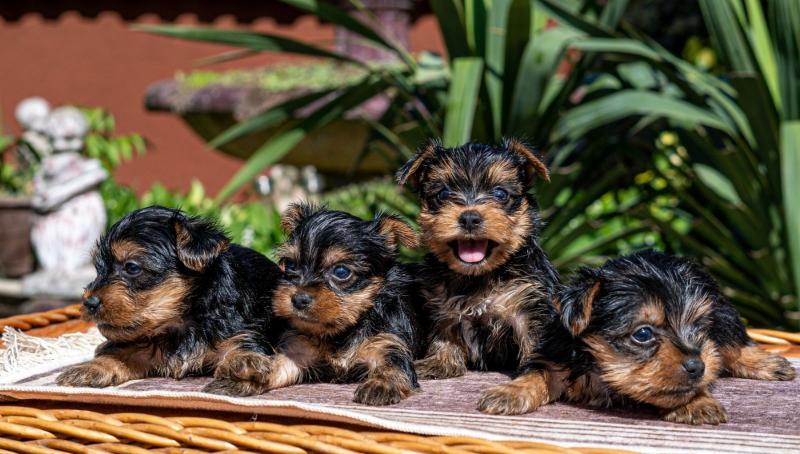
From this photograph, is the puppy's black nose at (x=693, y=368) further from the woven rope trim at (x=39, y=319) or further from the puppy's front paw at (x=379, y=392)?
the woven rope trim at (x=39, y=319)

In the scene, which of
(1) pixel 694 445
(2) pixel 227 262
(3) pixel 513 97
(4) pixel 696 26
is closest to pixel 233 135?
(3) pixel 513 97

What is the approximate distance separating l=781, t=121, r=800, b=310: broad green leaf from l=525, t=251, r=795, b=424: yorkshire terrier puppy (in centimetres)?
179

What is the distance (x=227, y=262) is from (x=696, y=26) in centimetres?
889

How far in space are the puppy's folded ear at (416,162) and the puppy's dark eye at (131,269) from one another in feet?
3.00

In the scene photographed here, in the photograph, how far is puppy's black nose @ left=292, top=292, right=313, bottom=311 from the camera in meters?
2.89

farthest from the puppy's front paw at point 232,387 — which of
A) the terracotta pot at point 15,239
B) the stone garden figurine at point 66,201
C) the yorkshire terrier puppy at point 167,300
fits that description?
the terracotta pot at point 15,239

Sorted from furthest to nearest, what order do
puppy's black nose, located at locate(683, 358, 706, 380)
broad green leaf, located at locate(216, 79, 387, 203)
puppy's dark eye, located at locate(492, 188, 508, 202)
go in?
broad green leaf, located at locate(216, 79, 387, 203)
puppy's dark eye, located at locate(492, 188, 508, 202)
puppy's black nose, located at locate(683, 358, 706, 380)

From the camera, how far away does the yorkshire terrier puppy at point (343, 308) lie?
9.63 feet

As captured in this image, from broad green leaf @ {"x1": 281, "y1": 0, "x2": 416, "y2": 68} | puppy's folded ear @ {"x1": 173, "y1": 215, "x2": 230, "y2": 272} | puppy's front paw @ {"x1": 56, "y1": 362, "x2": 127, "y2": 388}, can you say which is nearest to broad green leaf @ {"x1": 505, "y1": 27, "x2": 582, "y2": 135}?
broad green leaf @ {"x1": 281, "y1": 0, "x2": 416, "y2": 68}

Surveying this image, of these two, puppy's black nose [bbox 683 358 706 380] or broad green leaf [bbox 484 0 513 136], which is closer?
puppy's black nose [bbox 683 358 706 380]

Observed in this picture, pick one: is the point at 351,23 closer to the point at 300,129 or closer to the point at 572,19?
the point at 300,129

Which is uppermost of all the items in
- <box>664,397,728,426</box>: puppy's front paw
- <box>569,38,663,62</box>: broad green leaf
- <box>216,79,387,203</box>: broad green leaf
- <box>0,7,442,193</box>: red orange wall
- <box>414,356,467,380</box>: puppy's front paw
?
<box>0,7,442,193</box>: red orange wall

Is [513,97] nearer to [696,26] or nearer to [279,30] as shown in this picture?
[696,26]

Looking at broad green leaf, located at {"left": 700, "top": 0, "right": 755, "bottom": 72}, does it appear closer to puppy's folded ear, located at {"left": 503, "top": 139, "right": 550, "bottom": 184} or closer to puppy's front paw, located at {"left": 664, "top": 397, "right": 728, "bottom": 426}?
puppy's folded ear, located at {"left": 503, "top": 139, "right": 550, "bottom": 184}
